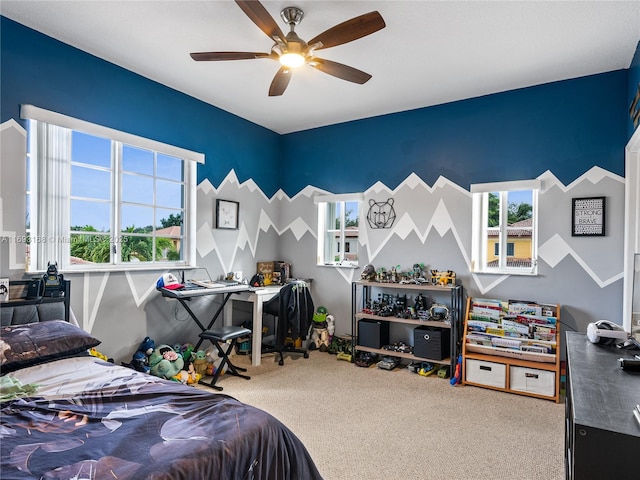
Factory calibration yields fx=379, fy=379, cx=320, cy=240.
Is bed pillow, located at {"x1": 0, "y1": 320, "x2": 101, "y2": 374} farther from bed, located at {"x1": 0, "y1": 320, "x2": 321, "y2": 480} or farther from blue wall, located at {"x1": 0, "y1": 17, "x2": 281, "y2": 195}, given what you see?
blue wall, located at {"x1": 0, "y1": 17, "x2": 281, "y2": 195}

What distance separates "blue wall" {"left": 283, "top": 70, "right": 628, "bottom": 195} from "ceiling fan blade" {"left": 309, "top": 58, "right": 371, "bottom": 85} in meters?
1.67

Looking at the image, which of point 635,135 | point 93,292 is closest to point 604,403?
point 635,135

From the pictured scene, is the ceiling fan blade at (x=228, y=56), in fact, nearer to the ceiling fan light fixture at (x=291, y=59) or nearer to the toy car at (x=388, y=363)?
the ceiling fan light fixture at (x=291, y=59)

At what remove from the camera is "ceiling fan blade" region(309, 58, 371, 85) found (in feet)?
8.50

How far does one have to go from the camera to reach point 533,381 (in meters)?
3.25

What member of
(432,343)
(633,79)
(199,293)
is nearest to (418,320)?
(432,343)

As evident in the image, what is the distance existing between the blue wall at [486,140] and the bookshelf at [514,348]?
1262 millimetres

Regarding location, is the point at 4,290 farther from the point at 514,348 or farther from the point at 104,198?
the point at 514,348

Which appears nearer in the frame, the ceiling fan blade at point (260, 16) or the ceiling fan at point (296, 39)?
the ceiling fan blade at point (260, 16)

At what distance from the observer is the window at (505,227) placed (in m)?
3.68

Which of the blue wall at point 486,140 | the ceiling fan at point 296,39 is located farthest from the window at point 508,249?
the ceiling fan at point 296,39

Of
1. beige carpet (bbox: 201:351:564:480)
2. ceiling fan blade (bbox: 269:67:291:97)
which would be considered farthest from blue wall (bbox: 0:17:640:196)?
beige carpet (bbox: 201:351:564:480)

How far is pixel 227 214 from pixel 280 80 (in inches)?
78.0

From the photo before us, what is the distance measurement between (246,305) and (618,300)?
378cm
